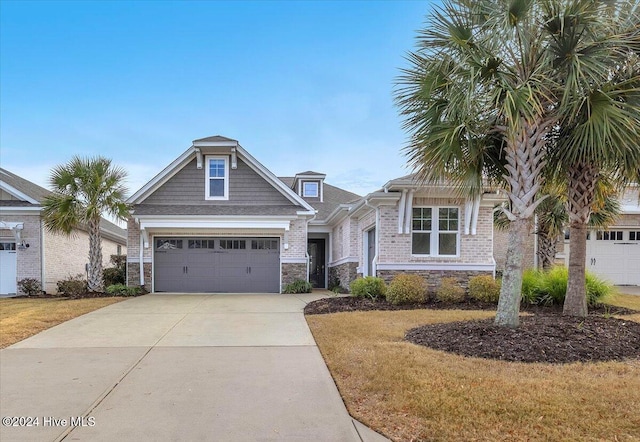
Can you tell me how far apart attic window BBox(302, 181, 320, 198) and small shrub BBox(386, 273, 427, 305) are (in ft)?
35.9

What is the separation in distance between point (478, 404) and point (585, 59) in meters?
5.76

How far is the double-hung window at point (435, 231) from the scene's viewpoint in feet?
44.0

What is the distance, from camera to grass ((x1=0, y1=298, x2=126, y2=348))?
8.29 meters

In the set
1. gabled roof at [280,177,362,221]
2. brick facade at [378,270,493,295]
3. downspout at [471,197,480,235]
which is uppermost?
gabled roof at [280,177,362,221]

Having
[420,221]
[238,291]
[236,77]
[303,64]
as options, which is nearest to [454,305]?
[420,221]

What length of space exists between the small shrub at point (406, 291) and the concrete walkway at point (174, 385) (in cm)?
353

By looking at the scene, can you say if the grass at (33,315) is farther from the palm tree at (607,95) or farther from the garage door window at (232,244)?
the palm tree at (607,95)

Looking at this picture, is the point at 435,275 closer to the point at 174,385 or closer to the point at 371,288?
the point at 371,288

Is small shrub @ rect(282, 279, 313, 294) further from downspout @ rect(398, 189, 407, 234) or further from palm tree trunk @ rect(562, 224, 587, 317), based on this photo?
palm tree trunk @ rect(562, 224, 587, 317)

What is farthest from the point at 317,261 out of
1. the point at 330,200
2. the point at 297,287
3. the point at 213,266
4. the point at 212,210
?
the point at 212,210

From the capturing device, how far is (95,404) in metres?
4.50

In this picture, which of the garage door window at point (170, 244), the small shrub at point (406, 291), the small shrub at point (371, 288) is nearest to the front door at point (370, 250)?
the small shrub at point (371, 288)

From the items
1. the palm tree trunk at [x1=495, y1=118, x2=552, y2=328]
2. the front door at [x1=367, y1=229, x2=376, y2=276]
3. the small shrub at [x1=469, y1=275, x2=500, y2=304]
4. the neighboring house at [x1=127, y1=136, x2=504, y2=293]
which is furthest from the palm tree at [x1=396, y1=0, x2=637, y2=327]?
the neighboring house at [x1=127, y1=136, x2=504, y2=293]

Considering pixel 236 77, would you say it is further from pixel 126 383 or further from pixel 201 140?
pixel 126 383
